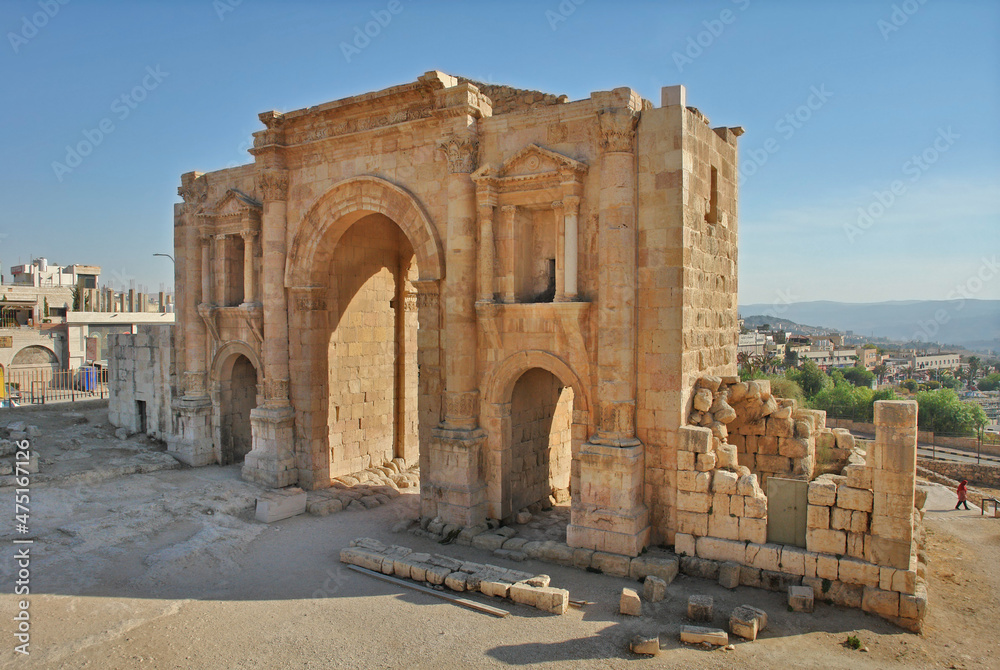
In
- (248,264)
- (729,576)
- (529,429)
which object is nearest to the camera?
(729,576)

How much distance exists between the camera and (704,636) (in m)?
7.83

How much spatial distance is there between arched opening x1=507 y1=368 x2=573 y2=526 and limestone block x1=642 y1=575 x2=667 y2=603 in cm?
338

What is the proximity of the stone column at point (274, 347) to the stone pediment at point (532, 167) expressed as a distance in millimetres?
5402

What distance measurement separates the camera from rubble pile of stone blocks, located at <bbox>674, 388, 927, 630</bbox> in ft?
27.9

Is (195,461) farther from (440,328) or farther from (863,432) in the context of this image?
(863,432)

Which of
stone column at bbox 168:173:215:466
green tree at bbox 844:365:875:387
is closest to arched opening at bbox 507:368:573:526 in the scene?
stone column at bbox 168:173:215:466

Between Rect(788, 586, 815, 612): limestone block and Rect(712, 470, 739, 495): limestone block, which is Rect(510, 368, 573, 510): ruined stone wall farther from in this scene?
Rect(788, 586, 815, 612): limestone block

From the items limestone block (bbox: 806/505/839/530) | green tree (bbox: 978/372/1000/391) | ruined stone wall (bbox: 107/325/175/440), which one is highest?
ruined stone wall (bbox: 107/325/175/440)

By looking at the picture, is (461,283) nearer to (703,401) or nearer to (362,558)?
(703,401)

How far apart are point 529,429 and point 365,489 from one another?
4.38 m

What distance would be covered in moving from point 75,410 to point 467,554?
15.6 m

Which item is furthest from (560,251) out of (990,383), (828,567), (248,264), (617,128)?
(990,383)

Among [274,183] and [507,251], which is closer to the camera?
[507,251]

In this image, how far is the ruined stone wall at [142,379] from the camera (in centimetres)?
1719
